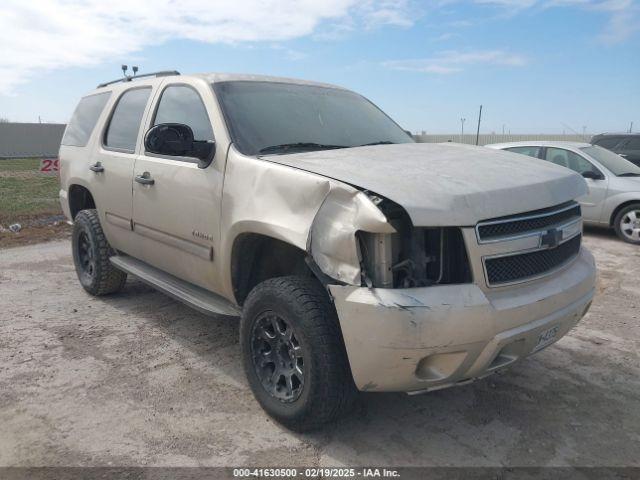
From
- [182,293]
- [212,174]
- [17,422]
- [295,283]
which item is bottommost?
[17,422]

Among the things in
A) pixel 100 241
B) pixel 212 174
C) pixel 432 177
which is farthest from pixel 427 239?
pixel 100 241

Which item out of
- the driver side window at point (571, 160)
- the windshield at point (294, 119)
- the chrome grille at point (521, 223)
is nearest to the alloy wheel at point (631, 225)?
the driver side window at point (571, 160)

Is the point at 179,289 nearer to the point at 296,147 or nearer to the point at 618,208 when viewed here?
the point at 296,147

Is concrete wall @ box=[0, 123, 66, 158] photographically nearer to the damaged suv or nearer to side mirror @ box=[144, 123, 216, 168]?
the damaged suv

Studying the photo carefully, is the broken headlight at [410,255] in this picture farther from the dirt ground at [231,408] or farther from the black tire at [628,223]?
the black tire at [628,223]

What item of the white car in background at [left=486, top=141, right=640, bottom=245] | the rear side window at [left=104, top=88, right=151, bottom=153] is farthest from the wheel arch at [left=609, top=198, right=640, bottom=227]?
the rear side window at [left=104, top=88, right=151, bottom=153]

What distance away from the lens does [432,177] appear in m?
2.70

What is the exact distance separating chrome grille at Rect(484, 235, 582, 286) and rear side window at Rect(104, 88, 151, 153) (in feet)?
9.97

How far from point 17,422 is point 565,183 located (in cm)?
337

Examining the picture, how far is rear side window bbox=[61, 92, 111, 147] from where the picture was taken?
5.19 metres

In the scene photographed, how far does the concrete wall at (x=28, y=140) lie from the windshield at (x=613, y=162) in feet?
116

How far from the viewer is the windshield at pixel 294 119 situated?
11.2 feet

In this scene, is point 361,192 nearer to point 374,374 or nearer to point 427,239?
point 427,239

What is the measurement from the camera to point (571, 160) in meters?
9.05
